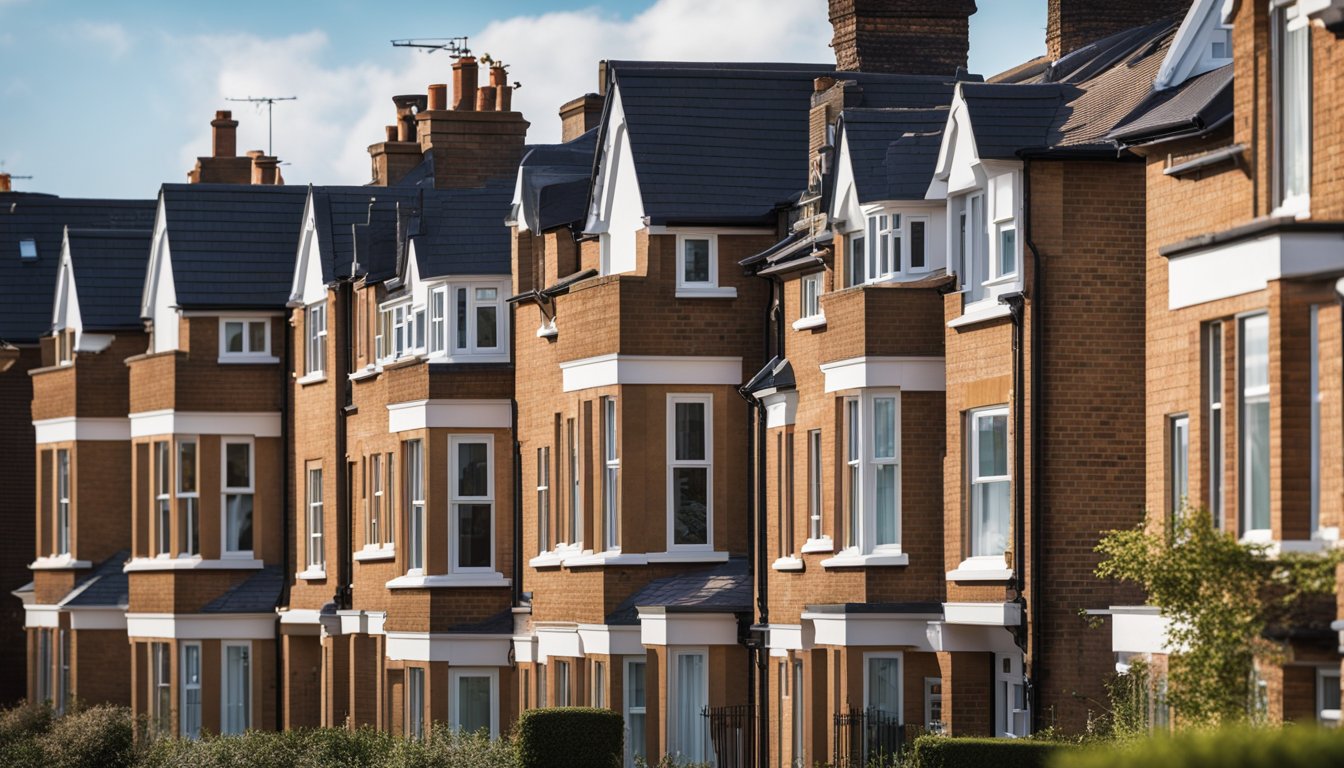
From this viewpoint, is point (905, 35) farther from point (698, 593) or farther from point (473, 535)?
point (698, 593)

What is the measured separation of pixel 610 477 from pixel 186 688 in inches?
628

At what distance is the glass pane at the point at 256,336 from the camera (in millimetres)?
50094

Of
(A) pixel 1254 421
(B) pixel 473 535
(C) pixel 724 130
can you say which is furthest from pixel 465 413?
(A) pixel 1254 421

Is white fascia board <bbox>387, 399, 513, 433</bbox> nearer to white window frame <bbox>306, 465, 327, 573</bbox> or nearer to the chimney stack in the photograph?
white window frame <bbox>306, 465, 327, 573</bbox>

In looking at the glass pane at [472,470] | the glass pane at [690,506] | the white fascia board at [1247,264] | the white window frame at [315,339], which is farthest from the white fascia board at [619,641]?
the white fascia board at [1247,264]

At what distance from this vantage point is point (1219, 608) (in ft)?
67.5

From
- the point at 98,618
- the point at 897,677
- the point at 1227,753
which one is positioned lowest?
the point at 98,618

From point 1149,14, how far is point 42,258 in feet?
99.1

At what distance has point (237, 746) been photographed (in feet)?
130

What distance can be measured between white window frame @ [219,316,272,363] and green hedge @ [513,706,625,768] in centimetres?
1723

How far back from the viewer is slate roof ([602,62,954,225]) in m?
36.4

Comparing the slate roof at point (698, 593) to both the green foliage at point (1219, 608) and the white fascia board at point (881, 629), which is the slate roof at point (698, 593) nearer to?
the white fascia board at point (881, 629)

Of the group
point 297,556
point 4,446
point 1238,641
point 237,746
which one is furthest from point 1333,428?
point 4,446

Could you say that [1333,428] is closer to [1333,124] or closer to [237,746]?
[1333,124]
